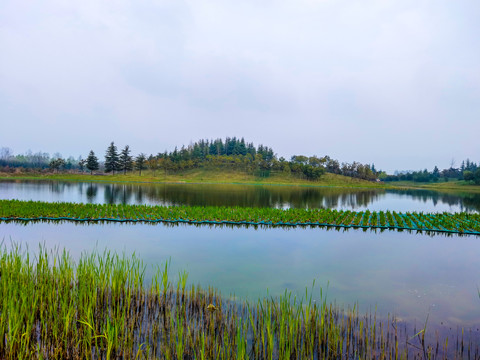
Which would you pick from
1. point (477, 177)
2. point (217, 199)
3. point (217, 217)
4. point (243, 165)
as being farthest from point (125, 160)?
point (477, 177)

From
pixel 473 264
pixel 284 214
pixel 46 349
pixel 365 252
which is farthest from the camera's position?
pixel 284 214

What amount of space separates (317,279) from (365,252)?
4.27 metres

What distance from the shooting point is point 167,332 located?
4758mm

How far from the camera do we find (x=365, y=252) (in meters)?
11.2

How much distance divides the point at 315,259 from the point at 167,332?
6450mm

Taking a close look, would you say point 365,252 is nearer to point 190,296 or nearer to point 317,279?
point 317,279

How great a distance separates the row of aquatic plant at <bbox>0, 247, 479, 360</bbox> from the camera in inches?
153

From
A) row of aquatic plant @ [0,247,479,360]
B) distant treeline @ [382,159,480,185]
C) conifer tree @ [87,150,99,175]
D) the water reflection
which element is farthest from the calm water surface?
distant treeline @ [382,159,480,185]

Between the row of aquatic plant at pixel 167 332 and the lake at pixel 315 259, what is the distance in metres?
1.26

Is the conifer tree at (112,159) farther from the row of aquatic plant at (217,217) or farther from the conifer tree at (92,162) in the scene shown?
the row of aquatic plant at (217,217)

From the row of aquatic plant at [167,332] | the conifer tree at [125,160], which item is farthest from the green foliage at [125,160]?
the row of aquatic plant at [167,332]

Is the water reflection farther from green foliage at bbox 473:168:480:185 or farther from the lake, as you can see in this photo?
green foliage at bbox 473:168:480:185

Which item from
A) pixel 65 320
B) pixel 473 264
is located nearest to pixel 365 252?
pixel 473 264

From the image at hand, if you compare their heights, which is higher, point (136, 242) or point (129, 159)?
point (129, 159)
